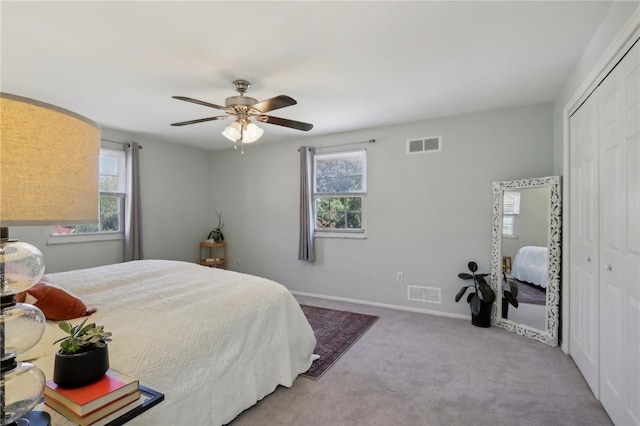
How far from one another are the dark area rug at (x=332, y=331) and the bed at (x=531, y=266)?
1637 mm

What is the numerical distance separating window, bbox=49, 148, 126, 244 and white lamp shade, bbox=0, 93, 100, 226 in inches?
164

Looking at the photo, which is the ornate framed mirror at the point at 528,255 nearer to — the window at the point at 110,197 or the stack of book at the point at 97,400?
the stack of book at the point at 97,400

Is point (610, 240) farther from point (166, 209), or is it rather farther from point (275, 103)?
point (166, 209)

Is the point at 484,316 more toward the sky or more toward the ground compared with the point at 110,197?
more toward the ground

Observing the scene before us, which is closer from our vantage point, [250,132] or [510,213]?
[250,132]

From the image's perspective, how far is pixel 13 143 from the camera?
0.59 metres

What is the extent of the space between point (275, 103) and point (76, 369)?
1951 millimetres

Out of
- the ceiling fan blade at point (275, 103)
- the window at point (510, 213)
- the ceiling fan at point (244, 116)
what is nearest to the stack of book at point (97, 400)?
the ceiling fan blade at point (275, 103)

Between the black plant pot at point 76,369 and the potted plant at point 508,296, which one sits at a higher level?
the black plant pot at point 76,369

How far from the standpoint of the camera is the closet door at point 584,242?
7.10ft

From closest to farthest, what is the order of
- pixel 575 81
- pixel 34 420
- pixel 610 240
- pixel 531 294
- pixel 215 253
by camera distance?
pixel 34 420
pixel 610 240
pixel 575 81
pixel 531 294
pixel 215 253

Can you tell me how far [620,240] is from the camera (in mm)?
1779

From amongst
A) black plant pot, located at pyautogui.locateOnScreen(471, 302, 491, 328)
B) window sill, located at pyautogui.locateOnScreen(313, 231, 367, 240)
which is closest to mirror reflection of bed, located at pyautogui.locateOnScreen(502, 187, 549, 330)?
black plant pot, located at pyautogui.locateOnScreen(471, 302, 491, 328)

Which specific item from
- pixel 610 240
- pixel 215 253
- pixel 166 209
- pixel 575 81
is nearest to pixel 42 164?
pixel 610 240
